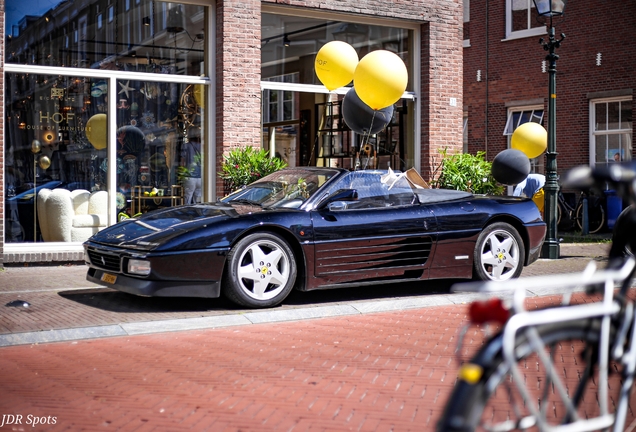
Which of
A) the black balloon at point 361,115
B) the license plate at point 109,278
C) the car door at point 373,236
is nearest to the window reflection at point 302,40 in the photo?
the black balloon at point 361,115

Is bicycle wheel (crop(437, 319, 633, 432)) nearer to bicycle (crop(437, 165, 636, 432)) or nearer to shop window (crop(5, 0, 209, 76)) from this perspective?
bicycle (crop(437, 165, 636, 432))

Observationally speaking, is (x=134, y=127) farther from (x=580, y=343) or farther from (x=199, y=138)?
(x=580, y=343)

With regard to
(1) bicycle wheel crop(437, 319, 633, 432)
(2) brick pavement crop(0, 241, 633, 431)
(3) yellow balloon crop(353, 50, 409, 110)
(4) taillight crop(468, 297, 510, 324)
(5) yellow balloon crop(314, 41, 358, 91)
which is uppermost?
(5) yellow balloon crop(314, 41, 358, 91)

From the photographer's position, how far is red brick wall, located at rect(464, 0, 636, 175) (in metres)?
21.4

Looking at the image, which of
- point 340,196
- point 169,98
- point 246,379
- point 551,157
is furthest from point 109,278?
point 551,157

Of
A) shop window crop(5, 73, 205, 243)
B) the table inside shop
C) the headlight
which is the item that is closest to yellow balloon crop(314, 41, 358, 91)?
shop window crop(5, 73, 205, 243)

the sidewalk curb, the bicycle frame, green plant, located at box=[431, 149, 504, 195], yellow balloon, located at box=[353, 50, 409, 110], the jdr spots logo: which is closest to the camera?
the bicycle frame

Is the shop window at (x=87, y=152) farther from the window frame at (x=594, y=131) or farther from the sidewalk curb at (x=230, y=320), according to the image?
the window frame at (x=594, y=131)

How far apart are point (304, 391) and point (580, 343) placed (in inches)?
96.9

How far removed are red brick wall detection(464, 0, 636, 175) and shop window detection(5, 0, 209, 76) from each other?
41.6ft

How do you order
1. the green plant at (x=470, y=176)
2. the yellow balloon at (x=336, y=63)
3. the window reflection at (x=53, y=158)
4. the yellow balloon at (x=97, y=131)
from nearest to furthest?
1. the window reflection at (x=53, y=158)
2. the yellow balloon at (x=336, y=63)
3. the yellow balloon at (x=97, y=131)
4. the green plant at (x=470, y=176)

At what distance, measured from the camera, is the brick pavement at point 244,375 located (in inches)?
169

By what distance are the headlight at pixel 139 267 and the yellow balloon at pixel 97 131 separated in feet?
17.4

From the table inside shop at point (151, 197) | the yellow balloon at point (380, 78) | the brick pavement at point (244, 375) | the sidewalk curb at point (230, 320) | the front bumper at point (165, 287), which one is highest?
the yellow balloon at point (380, 78)
